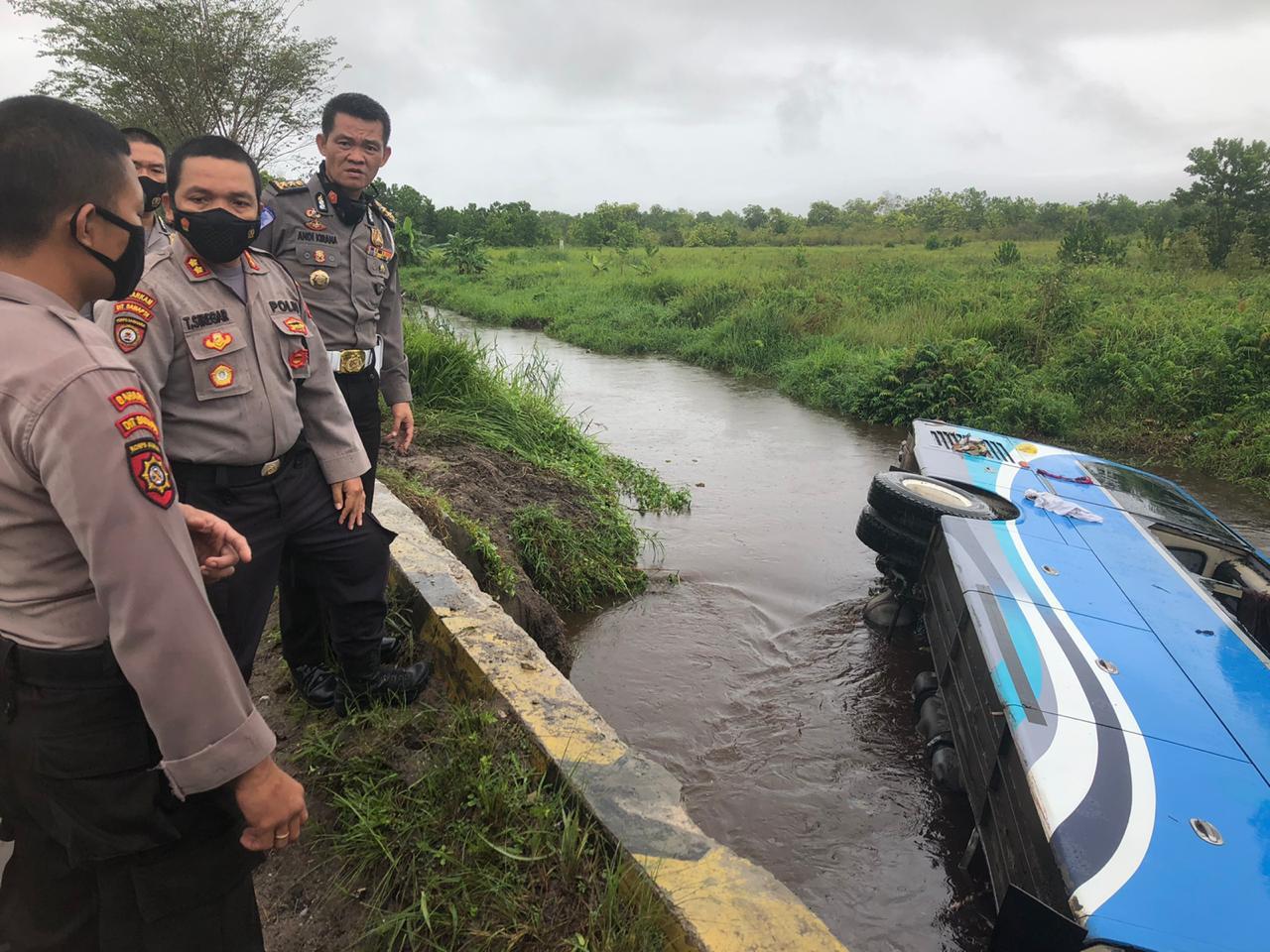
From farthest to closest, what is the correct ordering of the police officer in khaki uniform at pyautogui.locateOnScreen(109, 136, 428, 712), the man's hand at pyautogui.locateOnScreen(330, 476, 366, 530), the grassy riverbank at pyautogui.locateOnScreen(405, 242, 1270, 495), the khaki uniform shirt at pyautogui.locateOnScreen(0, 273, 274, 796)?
1. the grassy riverbank at pyautogui.locateOnScreen(405, 242, 1270, 495)
2. the man's hand at pyautogui.locateOnScreen(330, 476, 366, 530)
3. the police officer in khaki uniform at pyautogui.locateOnScreen(109, 136, 428, 712)
4. the khaki uniform shirt at pyautogui.locateOnScreen(0, 273, 274, 796)

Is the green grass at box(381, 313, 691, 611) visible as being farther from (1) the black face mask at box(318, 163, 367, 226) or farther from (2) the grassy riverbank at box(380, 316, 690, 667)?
(1) the black face mask at box(318, 163, 367, 226)

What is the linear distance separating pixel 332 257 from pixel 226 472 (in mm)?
1277

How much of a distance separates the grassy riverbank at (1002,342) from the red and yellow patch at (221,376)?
31.7ft

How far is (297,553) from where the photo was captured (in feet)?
7.36

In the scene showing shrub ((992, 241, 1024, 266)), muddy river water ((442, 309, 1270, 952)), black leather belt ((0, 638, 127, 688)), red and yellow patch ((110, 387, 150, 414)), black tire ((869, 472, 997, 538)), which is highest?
shrub ((992, 241, 1024, 266))

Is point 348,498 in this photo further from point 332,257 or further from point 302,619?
point 332,257

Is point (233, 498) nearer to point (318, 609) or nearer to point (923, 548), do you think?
point (318, 609)

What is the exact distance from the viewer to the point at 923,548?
4.29m

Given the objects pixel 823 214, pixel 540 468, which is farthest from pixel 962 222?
pixel 540 468

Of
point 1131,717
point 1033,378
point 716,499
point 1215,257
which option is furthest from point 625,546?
point 1215,257

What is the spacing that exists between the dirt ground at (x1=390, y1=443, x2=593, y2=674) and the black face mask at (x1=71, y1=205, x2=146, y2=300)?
2.87 m

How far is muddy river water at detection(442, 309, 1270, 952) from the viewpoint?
315 cm

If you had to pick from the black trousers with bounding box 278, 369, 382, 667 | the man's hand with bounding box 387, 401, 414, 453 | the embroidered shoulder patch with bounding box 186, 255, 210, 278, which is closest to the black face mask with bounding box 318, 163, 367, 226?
the black trousers with bounding box 278, 369, 382, 667

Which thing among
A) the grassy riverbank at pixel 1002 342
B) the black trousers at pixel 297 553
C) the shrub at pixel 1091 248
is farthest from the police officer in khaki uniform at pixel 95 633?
the shrub at pixel 1091 248
